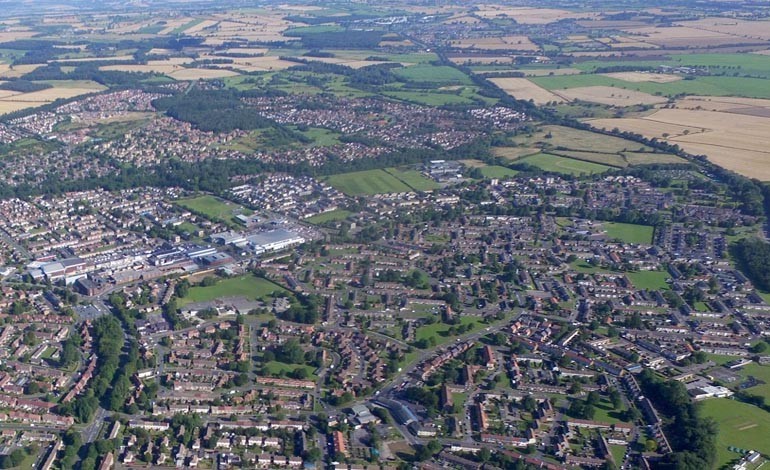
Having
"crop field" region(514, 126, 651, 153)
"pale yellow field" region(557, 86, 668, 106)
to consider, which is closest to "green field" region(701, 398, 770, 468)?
"crop field" region(514, 126, 651, 153)

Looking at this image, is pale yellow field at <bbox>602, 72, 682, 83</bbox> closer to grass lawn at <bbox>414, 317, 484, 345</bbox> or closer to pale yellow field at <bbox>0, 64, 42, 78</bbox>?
grass lawn at <bbox>414, 317, 484, 345</bbox>

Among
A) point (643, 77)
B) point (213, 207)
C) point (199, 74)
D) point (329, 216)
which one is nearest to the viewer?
point (329, 216)

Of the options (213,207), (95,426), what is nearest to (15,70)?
(213,207)

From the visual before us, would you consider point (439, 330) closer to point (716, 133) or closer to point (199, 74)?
point (716, 133)

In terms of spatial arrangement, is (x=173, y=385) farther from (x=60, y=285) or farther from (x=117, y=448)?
(x=60, y=285)

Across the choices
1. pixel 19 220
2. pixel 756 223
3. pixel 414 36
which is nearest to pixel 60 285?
pixel 19 220

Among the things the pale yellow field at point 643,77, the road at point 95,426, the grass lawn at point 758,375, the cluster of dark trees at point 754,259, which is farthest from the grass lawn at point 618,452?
the pale yellow field at point 643,77

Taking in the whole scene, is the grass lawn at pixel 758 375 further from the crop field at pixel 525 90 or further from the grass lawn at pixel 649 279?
the crop field at pixel 525 90
